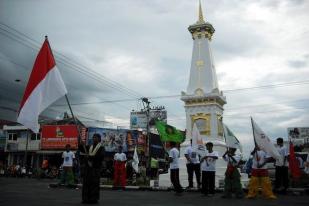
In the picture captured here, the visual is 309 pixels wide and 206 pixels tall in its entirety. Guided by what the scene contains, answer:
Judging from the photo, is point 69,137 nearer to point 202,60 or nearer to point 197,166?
point 202,60

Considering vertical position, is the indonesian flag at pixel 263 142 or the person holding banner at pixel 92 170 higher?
the indonesian flag at pixel 263 142

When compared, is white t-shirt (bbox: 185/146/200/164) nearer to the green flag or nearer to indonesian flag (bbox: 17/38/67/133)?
indonesian flag (bbox: 17/38/67/133)

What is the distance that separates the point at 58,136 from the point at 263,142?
107ft

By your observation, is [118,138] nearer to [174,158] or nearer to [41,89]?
[174,158]

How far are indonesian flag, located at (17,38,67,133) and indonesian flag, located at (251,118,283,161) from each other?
5632 mm

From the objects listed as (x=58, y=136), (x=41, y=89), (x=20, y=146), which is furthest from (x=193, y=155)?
(x=20, y=146)

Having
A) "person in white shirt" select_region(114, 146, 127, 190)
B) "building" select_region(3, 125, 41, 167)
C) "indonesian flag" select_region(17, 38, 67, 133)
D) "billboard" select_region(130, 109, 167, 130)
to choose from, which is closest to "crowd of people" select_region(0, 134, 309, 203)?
"person in white shirt" select_region(114, 146, 127, 190)

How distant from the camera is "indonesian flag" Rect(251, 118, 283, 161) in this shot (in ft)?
34.3

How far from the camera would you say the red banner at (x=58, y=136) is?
39688mm

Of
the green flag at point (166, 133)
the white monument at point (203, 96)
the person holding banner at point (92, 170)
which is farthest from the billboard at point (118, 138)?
the person holding banner at point (92, 170)

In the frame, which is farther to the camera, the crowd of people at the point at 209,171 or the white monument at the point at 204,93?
the white monument at the point at 204,93

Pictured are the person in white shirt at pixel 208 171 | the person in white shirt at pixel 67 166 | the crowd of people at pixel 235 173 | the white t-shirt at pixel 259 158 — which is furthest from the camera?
the person in white shirt at pixel 67 166

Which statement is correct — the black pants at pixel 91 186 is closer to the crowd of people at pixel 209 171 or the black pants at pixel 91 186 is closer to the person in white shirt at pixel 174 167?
the crowd of people at pixel 209 171

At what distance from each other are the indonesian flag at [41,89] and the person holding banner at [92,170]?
1.28 meters
